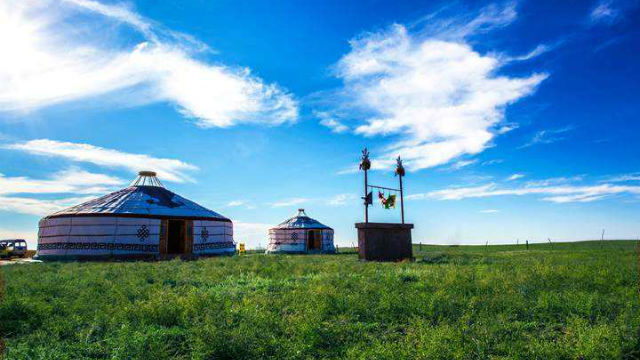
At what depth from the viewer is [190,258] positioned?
75.4ft

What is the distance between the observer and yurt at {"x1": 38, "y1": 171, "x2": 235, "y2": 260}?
22.1 m

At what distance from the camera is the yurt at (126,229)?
22109mm

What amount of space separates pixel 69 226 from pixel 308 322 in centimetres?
2168

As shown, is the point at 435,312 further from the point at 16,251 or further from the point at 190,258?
the point at 16,251

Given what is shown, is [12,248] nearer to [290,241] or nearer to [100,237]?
[100,237]

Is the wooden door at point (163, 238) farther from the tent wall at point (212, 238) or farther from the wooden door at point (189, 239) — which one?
the tent wall at point (212, 238)

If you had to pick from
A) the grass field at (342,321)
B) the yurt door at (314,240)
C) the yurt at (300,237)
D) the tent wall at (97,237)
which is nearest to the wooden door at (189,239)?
the tent wall at (97,237)

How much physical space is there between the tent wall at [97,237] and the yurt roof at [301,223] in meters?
15.7

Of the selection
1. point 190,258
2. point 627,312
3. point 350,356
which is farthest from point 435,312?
point 190,258

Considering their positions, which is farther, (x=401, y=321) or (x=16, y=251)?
(x=16, y=251)

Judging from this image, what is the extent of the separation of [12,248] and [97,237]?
1416 centimetres

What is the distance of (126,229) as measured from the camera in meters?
22.5

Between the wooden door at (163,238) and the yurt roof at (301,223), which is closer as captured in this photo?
the wooden door at (163,238)

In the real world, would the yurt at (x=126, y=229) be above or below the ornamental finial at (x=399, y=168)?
below
